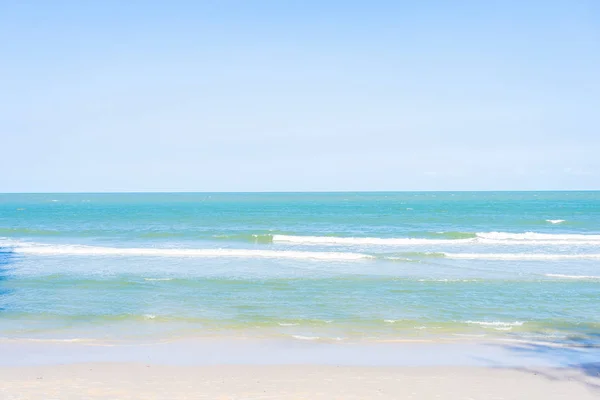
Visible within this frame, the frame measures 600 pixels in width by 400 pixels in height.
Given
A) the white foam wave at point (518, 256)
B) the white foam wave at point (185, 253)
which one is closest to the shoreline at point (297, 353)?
the white foam wave at point (185, 253)

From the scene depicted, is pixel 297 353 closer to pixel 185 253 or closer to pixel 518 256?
pixel 185 253

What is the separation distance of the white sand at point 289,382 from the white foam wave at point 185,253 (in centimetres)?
1402

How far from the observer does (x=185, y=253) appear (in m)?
24.8

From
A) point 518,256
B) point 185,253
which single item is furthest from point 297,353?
point 518,256

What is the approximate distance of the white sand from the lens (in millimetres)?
8055

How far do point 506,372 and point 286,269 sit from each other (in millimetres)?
11928

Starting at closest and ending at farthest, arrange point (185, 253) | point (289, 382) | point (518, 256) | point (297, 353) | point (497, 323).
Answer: point (289, 382) < point (297, 353) < point (497, 323) < point (518, 256) < point (185, 253)

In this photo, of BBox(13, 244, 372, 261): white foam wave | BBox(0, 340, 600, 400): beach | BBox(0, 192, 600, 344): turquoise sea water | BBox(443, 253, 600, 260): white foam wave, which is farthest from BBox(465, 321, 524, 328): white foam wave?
BBox(443, 253, 600, 260): white foam wave

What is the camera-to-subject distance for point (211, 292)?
16.1 metres

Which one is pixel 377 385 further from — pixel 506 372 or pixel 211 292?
pixel 211 292

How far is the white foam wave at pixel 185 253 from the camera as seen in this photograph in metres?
23.8

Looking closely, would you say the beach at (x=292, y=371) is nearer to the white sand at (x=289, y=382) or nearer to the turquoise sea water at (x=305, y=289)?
the white sand at (x=289, y=382)

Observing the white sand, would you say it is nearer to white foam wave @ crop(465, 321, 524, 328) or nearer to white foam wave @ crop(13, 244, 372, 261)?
white foam wave @ crop(465, 321, 524, 328)

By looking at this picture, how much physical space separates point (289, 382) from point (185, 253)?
56.1 feet
